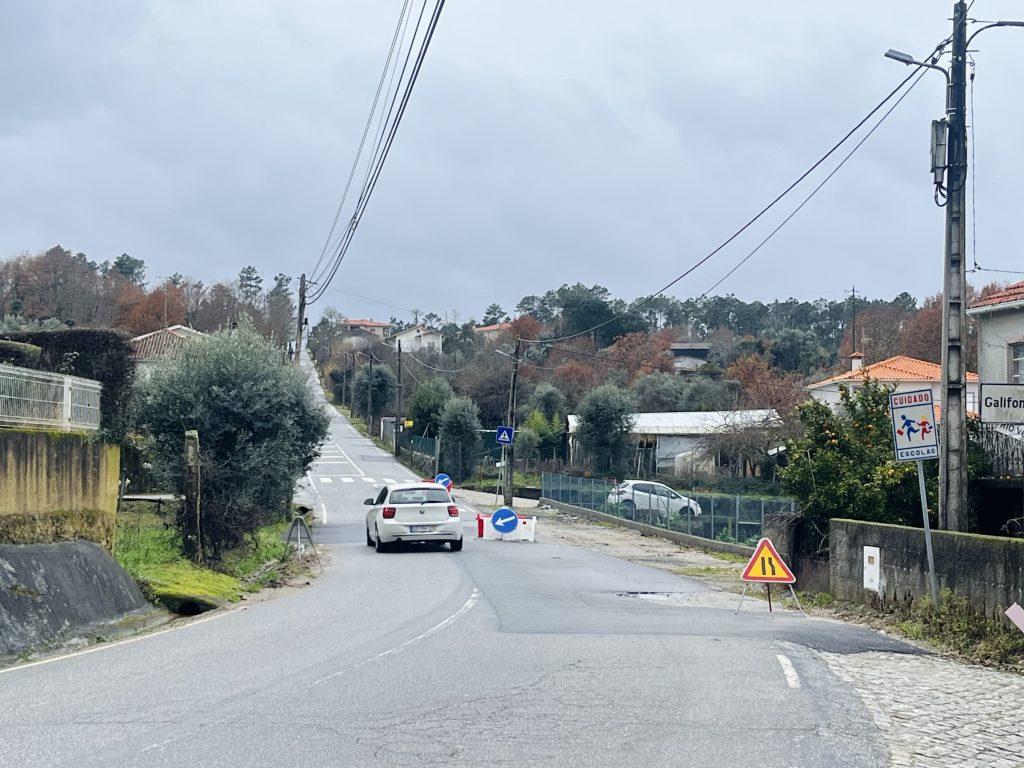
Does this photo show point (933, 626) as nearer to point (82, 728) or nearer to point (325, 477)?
point (82, 728)

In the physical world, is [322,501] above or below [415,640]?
below

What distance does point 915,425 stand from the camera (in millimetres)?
13836

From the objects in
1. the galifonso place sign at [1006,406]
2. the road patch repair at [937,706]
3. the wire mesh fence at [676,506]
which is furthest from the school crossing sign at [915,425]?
the wire mesh fence at [676,506]

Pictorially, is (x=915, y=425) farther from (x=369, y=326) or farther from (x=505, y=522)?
(x=369, y=326)

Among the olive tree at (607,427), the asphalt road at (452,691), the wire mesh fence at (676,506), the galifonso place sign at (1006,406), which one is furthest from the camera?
the olive tree at (607,427)

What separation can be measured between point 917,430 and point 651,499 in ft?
77.3

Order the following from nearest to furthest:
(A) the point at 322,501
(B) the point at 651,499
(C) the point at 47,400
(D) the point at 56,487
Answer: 1. (D) the point at 56,487
2. (C) the point at 47,400
3. (B) the point at 651,499
4. (A) the point at 322,501

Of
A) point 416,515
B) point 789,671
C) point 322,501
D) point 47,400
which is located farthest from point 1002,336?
point 322,501

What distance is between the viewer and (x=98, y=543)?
16.4m

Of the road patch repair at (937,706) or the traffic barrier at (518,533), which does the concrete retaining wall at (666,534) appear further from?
the road patch repair at (937,706)

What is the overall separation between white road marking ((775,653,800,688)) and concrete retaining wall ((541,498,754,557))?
16.4 metres

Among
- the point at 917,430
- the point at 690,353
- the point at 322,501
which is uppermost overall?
the point at 690,353

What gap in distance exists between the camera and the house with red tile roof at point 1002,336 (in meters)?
23.5

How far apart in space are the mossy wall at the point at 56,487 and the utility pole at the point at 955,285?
11.7 meters
